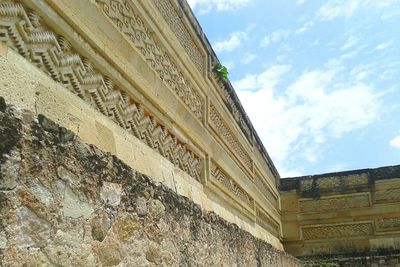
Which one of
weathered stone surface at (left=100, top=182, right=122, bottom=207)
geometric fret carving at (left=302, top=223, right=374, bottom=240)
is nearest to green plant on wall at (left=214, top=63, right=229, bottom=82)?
weathered stone surface at (left=100, top=182, right=122, bottom=207)

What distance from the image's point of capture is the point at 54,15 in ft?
6.46

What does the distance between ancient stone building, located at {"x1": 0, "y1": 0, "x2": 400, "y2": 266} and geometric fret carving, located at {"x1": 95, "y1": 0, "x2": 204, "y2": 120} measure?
1cm

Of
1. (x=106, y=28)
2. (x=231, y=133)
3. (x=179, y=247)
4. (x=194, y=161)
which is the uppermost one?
(x=231, y=133)

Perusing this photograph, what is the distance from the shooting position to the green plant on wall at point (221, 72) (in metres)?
5.04

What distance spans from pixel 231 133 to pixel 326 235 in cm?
471

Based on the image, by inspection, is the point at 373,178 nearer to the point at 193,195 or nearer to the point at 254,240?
the point at 254,240

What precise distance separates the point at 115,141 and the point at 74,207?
2.73 feet

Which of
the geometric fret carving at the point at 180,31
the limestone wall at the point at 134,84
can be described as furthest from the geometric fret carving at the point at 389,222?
the geometric fret carving at the point at 180,31

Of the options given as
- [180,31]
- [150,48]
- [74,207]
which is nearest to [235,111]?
[180,31]

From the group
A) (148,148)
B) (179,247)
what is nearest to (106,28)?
(148,148)

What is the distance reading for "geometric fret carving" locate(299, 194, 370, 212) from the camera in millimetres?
9055

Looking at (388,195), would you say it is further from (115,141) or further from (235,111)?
(115,141)

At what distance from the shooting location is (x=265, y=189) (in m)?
7.90

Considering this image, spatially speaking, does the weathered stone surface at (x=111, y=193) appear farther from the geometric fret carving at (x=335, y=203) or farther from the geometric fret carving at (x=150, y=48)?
the geometric fret carving at (x=335, y=203)
